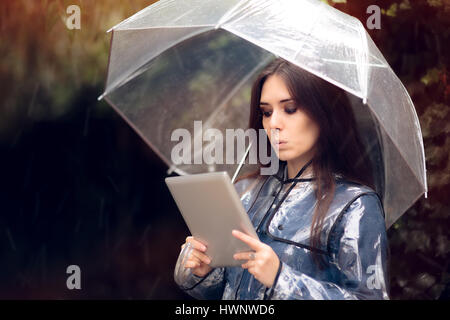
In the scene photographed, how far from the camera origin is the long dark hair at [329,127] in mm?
2297

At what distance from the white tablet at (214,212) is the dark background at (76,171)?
1.47 m

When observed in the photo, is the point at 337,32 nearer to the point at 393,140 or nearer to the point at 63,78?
the point at 393,140

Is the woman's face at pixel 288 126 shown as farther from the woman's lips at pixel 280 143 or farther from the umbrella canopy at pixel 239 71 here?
the umbrella canopy at pixel 239 71

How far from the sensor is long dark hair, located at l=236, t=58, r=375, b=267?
2297 millimetres

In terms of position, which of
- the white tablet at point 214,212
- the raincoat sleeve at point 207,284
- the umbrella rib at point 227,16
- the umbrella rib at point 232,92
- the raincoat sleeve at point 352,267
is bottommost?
the raincoat sleeve at point 207,284

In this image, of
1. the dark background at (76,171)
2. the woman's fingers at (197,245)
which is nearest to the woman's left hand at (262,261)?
the woman's fingers at (197,245)

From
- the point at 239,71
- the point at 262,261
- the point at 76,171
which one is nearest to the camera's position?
the point at 262,261

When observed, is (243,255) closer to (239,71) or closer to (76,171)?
(239,71)

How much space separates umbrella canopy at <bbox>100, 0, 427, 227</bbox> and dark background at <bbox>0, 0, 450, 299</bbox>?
0.93m

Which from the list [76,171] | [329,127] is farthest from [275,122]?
[76,171]

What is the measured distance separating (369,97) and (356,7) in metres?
1.53

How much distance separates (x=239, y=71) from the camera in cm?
289

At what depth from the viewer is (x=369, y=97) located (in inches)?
79.7

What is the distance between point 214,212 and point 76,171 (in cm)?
207
